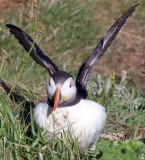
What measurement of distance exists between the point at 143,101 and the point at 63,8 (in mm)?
3037

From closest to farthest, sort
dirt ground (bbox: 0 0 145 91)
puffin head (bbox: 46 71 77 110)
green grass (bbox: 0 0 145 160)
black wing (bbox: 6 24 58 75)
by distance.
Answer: green grass (bbox: 0 0 145 160) < puffin head (bbox: 46 71 77 110) < black wing (bbox: 6 24 58 75) < dirt ground (bbox: 0 0 145 91)

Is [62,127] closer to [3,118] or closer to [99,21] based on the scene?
[3,118]

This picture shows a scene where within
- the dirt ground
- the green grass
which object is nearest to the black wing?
the green grass

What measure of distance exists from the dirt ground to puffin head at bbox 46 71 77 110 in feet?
9.12

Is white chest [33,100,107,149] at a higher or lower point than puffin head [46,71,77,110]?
lower

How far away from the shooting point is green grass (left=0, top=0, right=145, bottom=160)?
326 cm

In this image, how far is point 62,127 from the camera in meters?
3.57

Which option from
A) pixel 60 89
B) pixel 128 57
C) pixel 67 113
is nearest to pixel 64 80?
pixel 60 89

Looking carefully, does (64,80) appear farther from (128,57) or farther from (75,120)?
(128,57)

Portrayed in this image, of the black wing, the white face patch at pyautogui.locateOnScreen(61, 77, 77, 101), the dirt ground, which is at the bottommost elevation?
the dirt ground

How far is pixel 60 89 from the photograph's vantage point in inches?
139

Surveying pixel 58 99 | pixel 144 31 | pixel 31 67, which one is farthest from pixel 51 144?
pixel 144 31

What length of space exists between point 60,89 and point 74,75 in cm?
253

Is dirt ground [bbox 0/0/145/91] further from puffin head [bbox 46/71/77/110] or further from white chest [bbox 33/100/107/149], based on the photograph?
puffin head [bbox 46/71/77/110]
